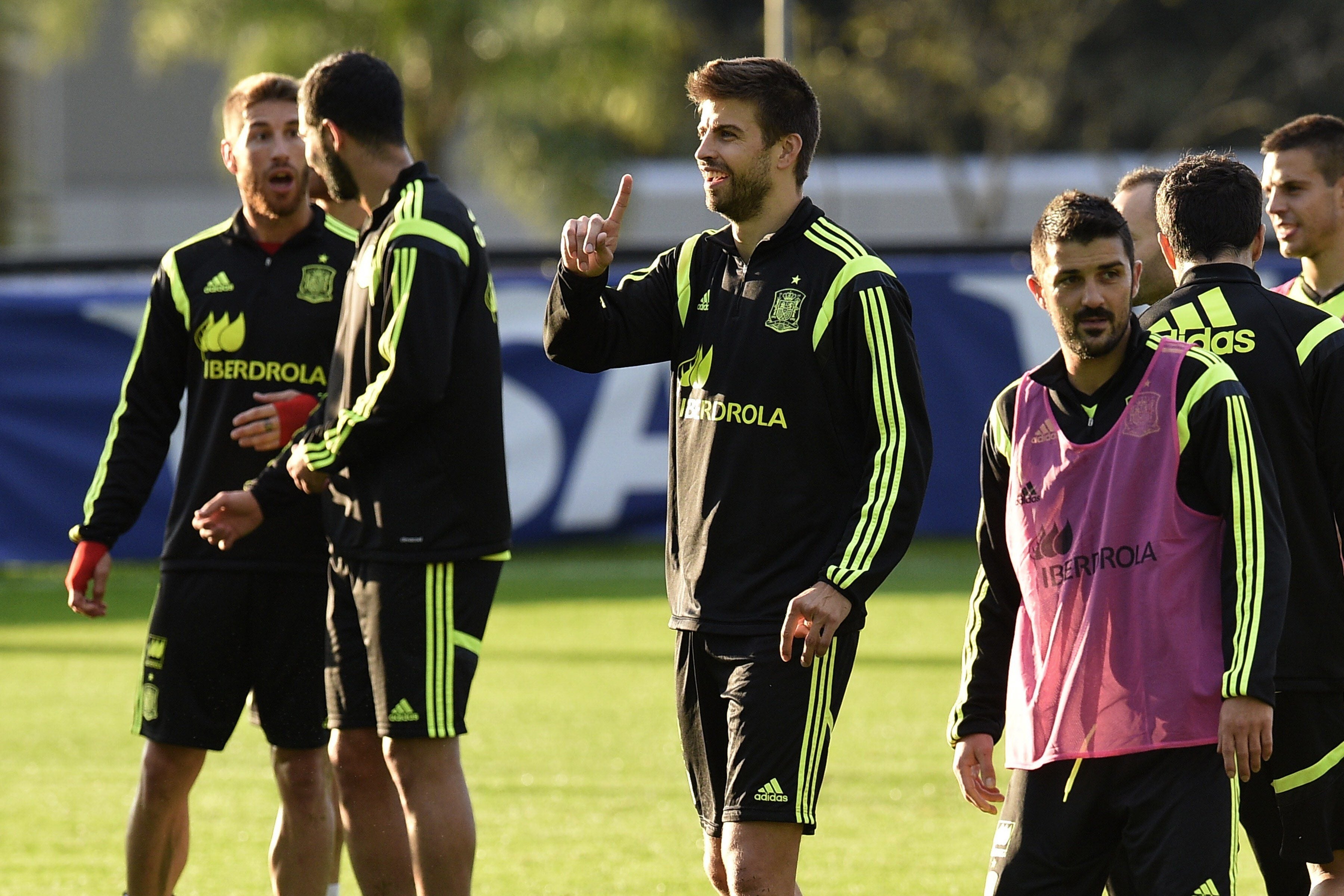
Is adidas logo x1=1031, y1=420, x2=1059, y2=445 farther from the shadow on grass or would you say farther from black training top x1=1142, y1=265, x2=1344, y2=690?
the shadow on grass

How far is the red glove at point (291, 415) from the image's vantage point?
5379 mm

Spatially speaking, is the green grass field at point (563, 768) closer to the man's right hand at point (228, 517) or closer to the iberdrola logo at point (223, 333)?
the man's right hand at point (228, 517)

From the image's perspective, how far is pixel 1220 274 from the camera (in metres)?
4.52

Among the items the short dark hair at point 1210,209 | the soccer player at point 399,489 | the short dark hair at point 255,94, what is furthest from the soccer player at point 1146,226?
the short dark hair at point 255,94

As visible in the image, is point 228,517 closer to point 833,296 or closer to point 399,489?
point 399,489

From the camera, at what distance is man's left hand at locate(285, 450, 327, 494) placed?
4902 millimetres

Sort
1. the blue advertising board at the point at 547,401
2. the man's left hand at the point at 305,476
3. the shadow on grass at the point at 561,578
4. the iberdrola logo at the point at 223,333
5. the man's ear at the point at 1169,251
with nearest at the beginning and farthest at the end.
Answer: the man's ear at the point at 1169,251
the man's left hand at the point at 305,476
the iberdrola logo at the point at 223,333
the shadow on grass at the point at 561,578
the blue advertising board at the point at 547,401

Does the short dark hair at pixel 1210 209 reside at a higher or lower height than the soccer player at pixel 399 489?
higher

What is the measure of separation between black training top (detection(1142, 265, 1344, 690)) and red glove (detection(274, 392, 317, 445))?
2.41 m

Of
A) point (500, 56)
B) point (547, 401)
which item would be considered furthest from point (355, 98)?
point (500, 56)

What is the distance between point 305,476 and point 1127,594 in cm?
215

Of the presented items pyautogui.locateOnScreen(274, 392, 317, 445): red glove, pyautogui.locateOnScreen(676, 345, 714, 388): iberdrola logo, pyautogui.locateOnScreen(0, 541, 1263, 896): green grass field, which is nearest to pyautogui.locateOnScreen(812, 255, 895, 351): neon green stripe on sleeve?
pyautogui.locateOnScreen(676, 345, 714, 388): iberdrola logo

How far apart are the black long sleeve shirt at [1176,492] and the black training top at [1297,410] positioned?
30 centimetres

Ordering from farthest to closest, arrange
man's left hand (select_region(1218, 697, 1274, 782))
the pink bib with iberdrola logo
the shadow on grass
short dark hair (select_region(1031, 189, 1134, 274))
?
the shadow on grass → short dark hair (select_region(1031, 189, 1134, 274)) → the pink bib with iberdrola logo → man's left hand (select_region(1218, 697, 1274, 782))
